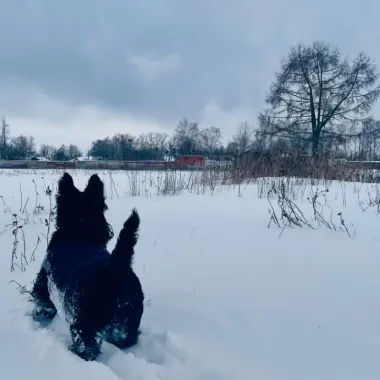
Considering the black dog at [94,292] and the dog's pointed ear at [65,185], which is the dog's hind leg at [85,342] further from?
the dog's pointed ear at [65,185]

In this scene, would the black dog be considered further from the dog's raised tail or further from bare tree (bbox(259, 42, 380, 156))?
bare tree (bbox(259, 42, 380, 156))

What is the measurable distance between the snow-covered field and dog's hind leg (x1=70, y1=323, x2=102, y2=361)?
5 cm

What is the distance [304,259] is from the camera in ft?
12.1

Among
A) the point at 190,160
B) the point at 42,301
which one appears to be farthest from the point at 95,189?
the point at 190,160

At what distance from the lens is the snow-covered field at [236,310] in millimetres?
2051

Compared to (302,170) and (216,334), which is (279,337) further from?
(302,170)

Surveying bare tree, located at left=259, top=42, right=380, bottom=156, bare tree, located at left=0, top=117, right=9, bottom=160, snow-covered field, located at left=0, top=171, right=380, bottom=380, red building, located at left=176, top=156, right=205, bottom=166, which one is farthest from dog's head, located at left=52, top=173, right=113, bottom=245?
bare tree, located at left=0, top=117, right=9, bottom=160

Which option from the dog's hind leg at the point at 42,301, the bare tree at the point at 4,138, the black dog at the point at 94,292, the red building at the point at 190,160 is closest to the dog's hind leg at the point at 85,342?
the black dog at the point at 94,292

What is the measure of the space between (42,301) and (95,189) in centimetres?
90

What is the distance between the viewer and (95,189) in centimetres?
279

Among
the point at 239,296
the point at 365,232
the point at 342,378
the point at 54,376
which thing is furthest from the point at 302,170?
the point at 54,376

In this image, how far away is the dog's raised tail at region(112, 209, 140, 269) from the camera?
1979 millimetres

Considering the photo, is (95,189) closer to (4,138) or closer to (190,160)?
(190,160)

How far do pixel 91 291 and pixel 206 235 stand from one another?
2.81 m
